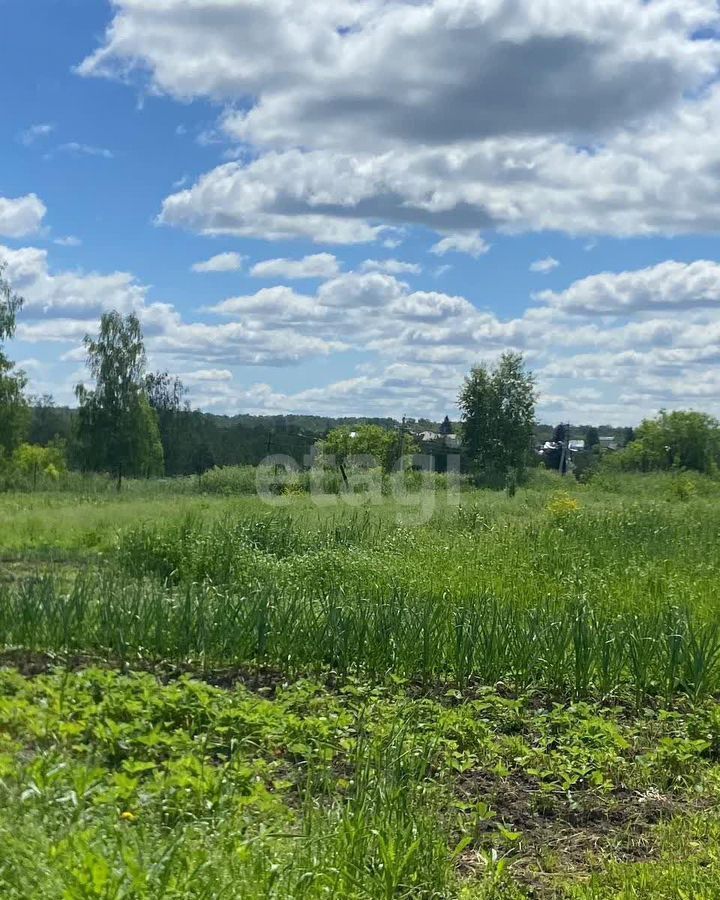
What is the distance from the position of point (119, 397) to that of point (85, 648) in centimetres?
3441

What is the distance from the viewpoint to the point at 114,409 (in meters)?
39.4

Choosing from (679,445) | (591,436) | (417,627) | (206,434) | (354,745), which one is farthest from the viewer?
(591,436)

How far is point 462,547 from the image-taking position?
11.8 m

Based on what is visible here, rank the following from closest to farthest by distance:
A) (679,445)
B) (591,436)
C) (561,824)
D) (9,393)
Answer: (561,824) → (9,393) → (679,445) → (591,436)

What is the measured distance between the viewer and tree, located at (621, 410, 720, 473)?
1906 inches

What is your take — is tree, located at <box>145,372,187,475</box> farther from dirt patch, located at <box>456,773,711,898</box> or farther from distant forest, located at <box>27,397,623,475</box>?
dirt patch, located at <box>456,773,711,898</box>

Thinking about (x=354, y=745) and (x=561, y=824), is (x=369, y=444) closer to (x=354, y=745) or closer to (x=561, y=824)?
(x=354, y=745)

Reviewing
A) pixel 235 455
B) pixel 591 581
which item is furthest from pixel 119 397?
pixel 591 581

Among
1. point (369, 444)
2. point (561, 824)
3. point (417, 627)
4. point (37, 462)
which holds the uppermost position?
point (369, 444)

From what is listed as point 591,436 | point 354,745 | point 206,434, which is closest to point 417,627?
point 354,745

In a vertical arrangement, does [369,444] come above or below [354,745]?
above

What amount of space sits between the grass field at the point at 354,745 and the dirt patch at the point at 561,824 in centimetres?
1

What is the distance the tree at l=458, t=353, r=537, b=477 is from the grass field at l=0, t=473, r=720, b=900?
113 feet

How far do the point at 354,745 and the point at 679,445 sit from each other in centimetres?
4714
